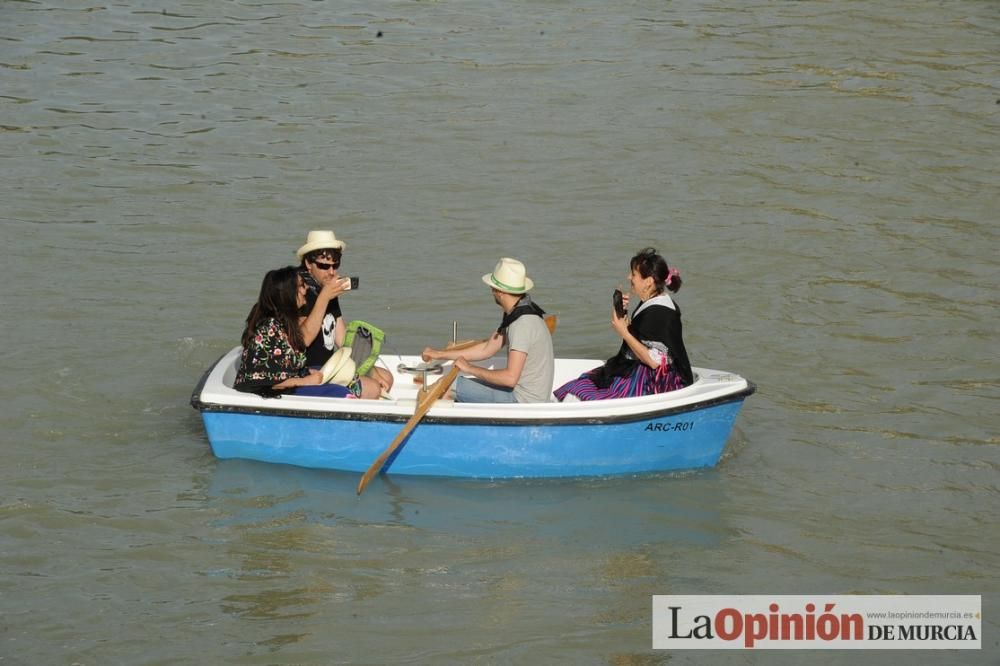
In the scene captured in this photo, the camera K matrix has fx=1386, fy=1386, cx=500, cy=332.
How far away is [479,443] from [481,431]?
0.09 m

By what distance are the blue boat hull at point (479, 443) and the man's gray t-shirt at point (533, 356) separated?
29 cm

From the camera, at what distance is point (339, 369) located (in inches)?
322

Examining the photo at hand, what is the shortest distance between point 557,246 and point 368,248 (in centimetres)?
166

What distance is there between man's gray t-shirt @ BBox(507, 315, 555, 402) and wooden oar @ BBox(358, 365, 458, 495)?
42cm

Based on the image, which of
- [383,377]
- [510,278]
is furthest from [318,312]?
[510,278]

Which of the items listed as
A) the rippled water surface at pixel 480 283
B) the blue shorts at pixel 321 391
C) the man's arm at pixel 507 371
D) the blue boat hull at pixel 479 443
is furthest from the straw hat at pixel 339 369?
the man's arm at pixel 507 371

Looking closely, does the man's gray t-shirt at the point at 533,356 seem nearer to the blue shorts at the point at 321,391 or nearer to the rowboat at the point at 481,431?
the rowboat at the point at 481,431

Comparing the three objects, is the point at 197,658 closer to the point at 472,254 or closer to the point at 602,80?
the point at 472,254

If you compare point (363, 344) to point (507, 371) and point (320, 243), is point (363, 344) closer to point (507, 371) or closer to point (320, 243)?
point (320, 243)

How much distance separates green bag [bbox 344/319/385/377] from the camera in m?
8.46

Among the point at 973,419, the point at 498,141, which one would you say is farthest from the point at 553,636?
the point at 498,141

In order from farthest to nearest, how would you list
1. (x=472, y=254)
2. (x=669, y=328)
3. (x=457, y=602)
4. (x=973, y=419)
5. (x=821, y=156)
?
(x=821, y=156), (x=472, y=254), (x=973, y=419), (x=669, y=328), (x=457, y=602)

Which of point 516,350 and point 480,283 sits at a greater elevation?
point 480,283

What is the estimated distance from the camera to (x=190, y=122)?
15.0 metres
